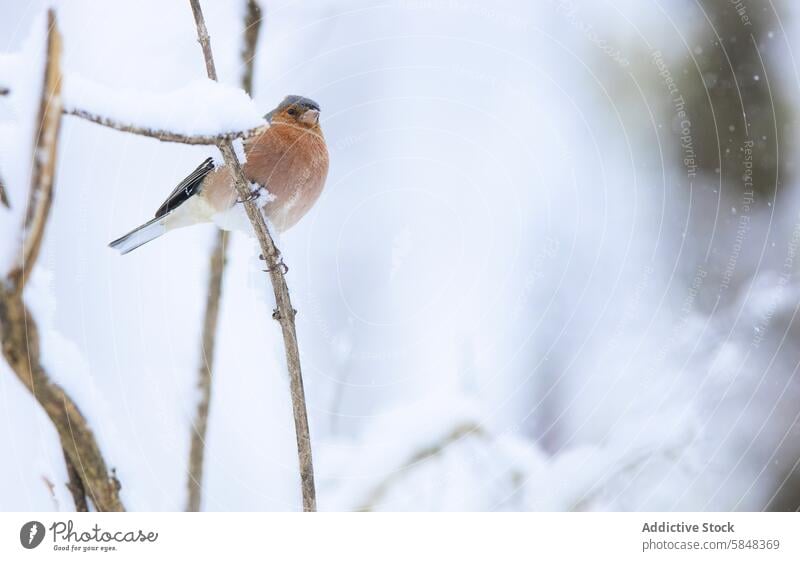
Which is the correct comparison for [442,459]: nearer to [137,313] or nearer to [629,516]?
[629,516]

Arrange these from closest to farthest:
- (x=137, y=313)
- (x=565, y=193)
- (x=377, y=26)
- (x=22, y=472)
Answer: (x=22, y=472) → (x=137, y=313) → (x=377, y=26) → (x=565, y=193)

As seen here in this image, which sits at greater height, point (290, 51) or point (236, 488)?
point (290, 51)

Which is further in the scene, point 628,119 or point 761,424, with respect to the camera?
point 628,119

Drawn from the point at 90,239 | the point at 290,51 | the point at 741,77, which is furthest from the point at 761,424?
the point at 90,239

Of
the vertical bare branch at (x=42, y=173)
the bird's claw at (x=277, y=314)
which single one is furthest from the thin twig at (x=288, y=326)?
the vertical bare branch at (x=42, y=173)

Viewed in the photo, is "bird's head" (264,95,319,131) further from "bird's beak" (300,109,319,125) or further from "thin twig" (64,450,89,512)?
"thin twig" (64,450,89,512)

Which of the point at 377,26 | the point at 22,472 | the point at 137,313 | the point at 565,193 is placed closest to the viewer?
the point at 22,472

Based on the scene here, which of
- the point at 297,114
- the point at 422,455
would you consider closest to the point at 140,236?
the point at 297,114

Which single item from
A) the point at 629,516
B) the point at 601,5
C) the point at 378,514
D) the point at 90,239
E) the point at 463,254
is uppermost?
the point at 601,5
